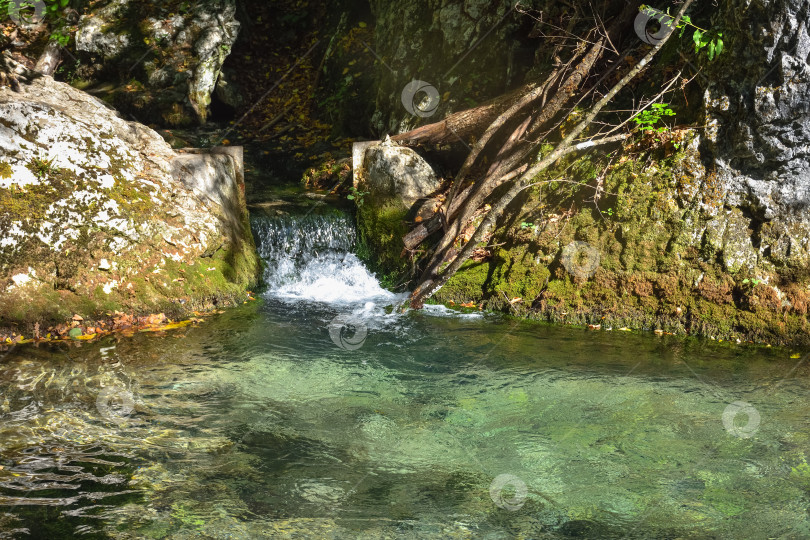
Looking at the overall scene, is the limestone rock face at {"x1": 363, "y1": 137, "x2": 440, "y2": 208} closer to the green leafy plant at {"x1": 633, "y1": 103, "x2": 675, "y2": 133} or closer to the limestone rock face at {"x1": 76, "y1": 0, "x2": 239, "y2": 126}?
the green leafy plant at {"x1": 633, "y1": 103, "x2": 675, "y2": 133}

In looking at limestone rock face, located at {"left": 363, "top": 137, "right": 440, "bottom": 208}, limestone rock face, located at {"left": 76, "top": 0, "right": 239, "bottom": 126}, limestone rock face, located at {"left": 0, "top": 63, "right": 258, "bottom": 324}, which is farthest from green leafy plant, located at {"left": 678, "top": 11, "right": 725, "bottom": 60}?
limestone rock face, located at {"left": 76, "top": 0, "right": 239, "bottom": 126}

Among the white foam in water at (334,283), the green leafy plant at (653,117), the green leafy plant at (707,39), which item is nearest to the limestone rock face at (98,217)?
the white foam in water at (334,283)

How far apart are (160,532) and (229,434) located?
1.19 meters

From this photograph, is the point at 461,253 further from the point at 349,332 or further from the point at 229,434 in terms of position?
the point at 229,434

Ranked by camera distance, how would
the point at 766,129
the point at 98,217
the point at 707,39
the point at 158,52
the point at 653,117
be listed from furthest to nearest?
the point at 158,52 → the point at 653,117 → the point at 98,217 → the point at 707,39 → the point at 766,129

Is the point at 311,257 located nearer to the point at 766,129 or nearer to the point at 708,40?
the point at 708,40

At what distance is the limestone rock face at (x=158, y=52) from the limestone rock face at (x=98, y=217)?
14.6ft

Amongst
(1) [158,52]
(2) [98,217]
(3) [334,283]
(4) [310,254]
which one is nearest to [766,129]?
(3) [334,283]

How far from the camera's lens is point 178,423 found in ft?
14.8

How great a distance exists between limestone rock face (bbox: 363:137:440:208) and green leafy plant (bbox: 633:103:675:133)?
2.81m

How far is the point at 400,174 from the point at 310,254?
5.51ft

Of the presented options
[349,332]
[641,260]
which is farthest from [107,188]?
[641,260]

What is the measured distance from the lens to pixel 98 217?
22.7 feet

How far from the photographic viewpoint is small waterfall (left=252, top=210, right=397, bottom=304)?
863 cm
